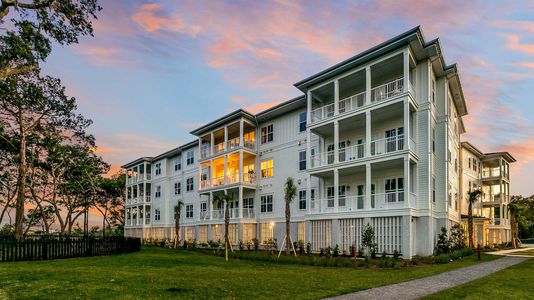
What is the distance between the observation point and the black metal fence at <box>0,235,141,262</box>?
59.5 feet

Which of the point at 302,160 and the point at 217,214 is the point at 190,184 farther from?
the point at 302,160

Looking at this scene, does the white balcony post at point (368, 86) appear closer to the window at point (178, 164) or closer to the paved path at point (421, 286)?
the paved path at point (421, 286)

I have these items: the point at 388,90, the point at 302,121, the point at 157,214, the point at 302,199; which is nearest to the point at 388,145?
the point at 388,90

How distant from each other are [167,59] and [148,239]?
1169 inches

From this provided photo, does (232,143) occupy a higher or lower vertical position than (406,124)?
higher

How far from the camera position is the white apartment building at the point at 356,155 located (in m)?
22.0

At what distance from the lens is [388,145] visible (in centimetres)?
2336

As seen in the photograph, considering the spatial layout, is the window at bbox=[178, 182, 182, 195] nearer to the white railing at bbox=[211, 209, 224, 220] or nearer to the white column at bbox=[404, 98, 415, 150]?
the white railing at bbox=[211, 209, 224, 220]

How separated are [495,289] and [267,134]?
79.5 feet

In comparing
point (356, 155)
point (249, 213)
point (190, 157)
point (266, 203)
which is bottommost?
point (249, 213)

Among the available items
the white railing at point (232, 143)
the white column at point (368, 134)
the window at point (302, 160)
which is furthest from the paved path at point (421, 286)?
the white railing at point (232, 143)

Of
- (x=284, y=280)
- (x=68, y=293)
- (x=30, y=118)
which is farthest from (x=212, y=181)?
(x=68, y=293)

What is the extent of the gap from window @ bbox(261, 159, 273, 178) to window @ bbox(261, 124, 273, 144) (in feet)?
6.53

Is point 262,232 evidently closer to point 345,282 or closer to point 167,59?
point 167,59
